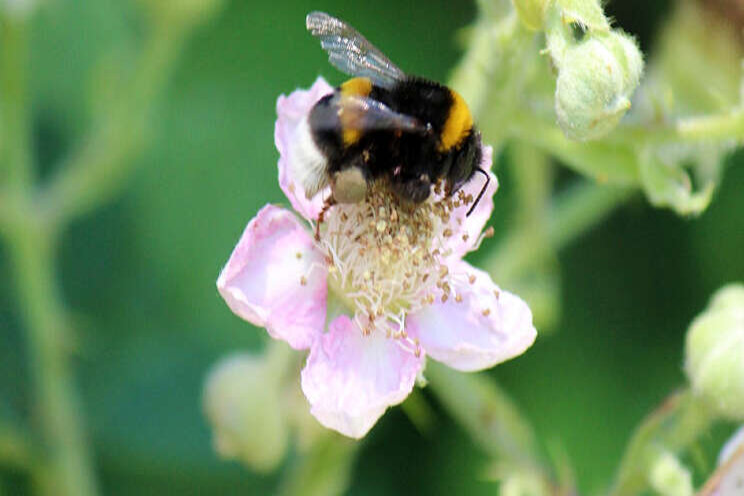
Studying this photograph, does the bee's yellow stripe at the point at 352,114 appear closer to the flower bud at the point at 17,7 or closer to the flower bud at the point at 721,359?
the flower bud at the point at 721,359

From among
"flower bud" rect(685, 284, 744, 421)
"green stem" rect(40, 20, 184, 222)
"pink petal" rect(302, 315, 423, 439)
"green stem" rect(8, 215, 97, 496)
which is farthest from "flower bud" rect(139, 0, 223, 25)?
"flower bud" rect(685, 284, 744, 421)

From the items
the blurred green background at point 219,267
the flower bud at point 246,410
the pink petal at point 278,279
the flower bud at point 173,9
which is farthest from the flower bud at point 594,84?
the blurred green background at point 219,267

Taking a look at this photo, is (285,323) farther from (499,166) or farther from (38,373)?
(499,166)

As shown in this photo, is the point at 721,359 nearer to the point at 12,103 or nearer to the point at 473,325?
the point at 473,325

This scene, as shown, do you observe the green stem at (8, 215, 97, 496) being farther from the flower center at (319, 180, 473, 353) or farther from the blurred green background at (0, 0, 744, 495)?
the flower center at (319, 180, 473, 353)

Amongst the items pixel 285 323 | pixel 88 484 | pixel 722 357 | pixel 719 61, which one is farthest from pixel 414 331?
pixel 719 61

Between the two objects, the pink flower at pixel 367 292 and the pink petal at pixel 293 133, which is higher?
the pink petal at pixel 293 133

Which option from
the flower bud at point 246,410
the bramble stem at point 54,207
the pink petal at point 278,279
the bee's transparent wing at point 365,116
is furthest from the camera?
the bramble stem at point 54,207
